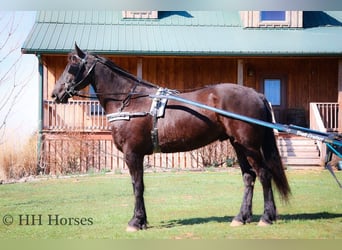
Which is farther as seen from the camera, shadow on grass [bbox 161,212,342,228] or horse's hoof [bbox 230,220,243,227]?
shadow on grass [bbox 161,212,342,228]

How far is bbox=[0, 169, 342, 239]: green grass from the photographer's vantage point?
582cm

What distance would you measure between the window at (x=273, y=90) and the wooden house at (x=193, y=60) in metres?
0.03

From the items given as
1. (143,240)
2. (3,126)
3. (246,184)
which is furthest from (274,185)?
(3,126)

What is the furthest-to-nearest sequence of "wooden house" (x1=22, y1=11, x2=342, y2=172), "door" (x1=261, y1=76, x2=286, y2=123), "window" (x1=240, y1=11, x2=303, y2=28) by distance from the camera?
"door" (x1=261, y1=76, x2=286, y2=123)
"window" (x1=240, y1=11, x2=303, y2=28)
"wooden house" (x1=22, y1=11, x2=342, y2=172)

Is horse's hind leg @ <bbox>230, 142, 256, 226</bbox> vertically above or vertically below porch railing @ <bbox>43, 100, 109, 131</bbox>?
below

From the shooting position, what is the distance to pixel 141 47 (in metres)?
11.8

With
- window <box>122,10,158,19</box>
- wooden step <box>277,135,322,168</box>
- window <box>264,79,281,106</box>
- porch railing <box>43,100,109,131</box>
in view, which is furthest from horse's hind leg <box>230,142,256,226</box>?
window <box>264,79,281,106</box>

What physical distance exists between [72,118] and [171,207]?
493 cm

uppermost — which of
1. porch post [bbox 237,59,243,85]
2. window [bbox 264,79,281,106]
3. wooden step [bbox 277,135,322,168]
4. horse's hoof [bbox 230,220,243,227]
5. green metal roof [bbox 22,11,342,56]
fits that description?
green metal roof [bbox 22,11,342,56]

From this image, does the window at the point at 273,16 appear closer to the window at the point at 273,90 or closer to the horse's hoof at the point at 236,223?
the window at the point at 273,90

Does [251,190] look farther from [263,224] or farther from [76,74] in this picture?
[76,74]

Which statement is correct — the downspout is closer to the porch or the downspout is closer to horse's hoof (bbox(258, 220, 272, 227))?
the porch

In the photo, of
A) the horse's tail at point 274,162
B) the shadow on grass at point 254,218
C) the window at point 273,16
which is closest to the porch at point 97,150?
the window at point 273,16

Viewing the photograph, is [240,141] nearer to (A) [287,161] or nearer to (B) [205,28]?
(A) [287,161]
